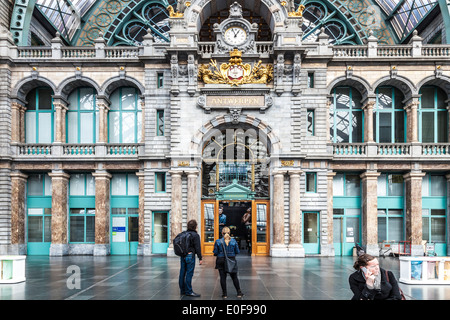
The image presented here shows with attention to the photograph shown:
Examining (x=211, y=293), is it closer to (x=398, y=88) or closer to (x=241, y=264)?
(x=241, y=264)

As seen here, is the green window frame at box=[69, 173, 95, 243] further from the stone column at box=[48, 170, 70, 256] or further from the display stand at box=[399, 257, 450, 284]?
the display stand at box=[399, 257, 450, 284]

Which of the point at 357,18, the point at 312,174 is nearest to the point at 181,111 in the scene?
the point at 312,174

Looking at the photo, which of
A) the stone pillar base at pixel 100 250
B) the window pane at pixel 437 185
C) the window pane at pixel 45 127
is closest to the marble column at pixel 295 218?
the window pane at pixel 437 185

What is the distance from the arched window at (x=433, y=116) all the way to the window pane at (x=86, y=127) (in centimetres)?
2098

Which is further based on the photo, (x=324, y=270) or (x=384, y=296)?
Answer: (x=324, y=270)

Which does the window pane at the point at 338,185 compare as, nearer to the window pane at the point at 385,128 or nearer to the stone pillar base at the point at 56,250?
the window pane at the point at 385,128

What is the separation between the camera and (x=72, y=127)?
27.8m

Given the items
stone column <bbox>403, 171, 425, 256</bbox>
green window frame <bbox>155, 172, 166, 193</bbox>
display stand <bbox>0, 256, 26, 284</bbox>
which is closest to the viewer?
display stand <bbox>0, 256, 26, 284</bbox>

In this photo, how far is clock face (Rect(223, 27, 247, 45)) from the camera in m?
25.8

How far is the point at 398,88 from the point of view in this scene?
27.1 metres

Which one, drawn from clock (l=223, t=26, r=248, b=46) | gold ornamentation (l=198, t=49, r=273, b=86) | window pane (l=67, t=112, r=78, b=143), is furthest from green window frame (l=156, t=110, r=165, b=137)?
clock (l=223, t=26, r=248, b=46)

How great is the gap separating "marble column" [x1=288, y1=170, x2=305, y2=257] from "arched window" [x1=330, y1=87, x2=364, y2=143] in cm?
458
